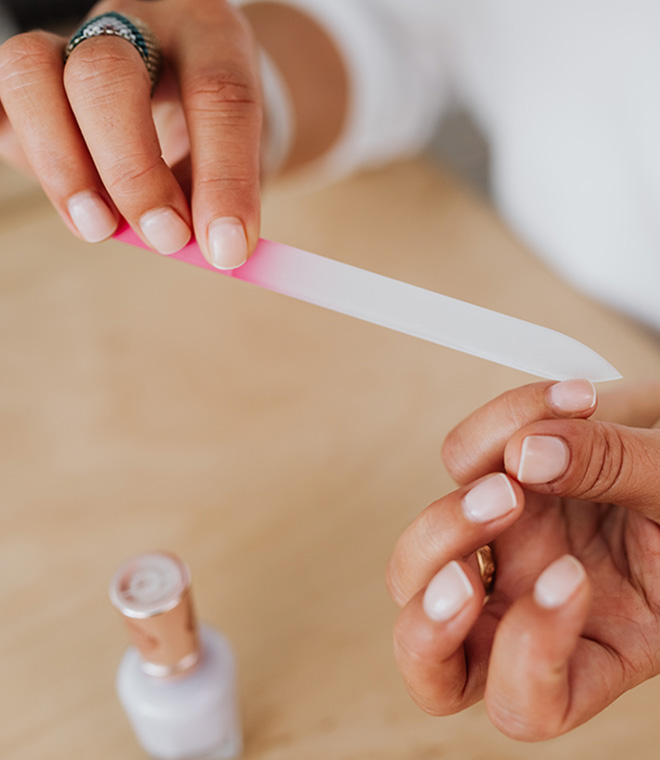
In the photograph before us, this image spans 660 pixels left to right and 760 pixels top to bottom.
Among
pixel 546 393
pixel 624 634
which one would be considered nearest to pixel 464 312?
pixel 546 393

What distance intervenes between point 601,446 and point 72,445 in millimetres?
326

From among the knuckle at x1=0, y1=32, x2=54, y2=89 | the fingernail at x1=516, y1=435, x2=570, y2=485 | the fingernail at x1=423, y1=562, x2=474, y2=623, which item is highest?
the knuckle at x1=0, y1=32, x2=54, y2=89

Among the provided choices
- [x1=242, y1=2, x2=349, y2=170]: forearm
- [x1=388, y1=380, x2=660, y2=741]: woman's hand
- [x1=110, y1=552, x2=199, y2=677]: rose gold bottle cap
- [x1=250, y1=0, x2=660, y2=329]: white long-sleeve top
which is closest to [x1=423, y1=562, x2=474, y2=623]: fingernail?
[x1=388, y1=380, x2=660, y2=741]: woman's hand


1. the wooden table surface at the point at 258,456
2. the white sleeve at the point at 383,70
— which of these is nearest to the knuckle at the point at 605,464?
the wooden table surface at the point at 258,456

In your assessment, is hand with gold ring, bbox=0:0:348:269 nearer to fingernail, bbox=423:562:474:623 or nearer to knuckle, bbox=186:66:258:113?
knuckle, bbox=186:66:258:113

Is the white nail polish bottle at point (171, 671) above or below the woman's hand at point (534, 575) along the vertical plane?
below

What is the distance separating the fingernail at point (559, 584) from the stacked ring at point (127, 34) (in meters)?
0.28

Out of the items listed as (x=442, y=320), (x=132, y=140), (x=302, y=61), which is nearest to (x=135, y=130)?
(x=132, y=140)

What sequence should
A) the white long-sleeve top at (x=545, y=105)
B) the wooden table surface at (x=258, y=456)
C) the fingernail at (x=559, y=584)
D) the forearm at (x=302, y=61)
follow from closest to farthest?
the fingernail at (x=559, y=584) → the wooden table surface at (x=258, y=456) → the white long-sleeve top at (x=545, y=105) → the forearm at (x=302, y=61)

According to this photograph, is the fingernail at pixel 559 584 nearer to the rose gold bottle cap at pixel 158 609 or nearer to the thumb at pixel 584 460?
the thumb at pixel 584 460

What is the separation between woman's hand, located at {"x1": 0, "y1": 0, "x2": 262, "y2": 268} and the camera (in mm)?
309

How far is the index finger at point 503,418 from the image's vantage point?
29 cm

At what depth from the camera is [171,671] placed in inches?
12.9

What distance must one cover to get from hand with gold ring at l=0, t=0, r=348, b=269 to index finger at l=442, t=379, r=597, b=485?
0.12 meters
